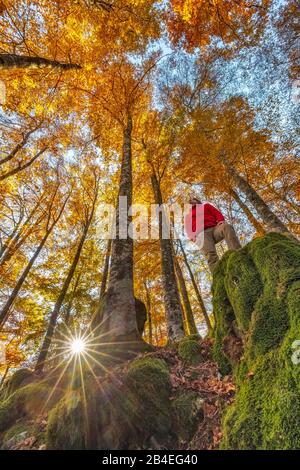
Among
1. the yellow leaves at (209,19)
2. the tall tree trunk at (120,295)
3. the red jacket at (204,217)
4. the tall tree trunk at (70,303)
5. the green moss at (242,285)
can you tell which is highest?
the yellow leaves at (209,19)

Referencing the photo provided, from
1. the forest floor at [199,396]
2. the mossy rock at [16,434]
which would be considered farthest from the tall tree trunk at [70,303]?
the forest floor at [199,396]

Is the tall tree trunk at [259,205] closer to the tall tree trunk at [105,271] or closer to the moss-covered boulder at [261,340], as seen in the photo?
the moss-covered boulder at [261,340]

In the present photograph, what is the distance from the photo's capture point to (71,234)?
14.5 meters

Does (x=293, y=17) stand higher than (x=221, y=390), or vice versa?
(x=293, y=17)

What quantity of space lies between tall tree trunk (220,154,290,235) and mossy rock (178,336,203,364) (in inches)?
191

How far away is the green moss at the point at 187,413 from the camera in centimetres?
246

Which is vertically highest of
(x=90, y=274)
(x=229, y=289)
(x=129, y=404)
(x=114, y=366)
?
(x=90, y=274)

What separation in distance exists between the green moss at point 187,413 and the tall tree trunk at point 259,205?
19.1ft

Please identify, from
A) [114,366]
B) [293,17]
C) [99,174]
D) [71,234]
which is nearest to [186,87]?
[293,17]

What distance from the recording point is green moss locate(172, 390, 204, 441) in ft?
8.07

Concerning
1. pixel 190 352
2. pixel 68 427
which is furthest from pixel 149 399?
pixel 190 352

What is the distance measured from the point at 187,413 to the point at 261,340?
1271 millimetres

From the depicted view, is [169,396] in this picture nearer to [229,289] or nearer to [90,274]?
[229,289]

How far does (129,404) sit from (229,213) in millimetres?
12327
